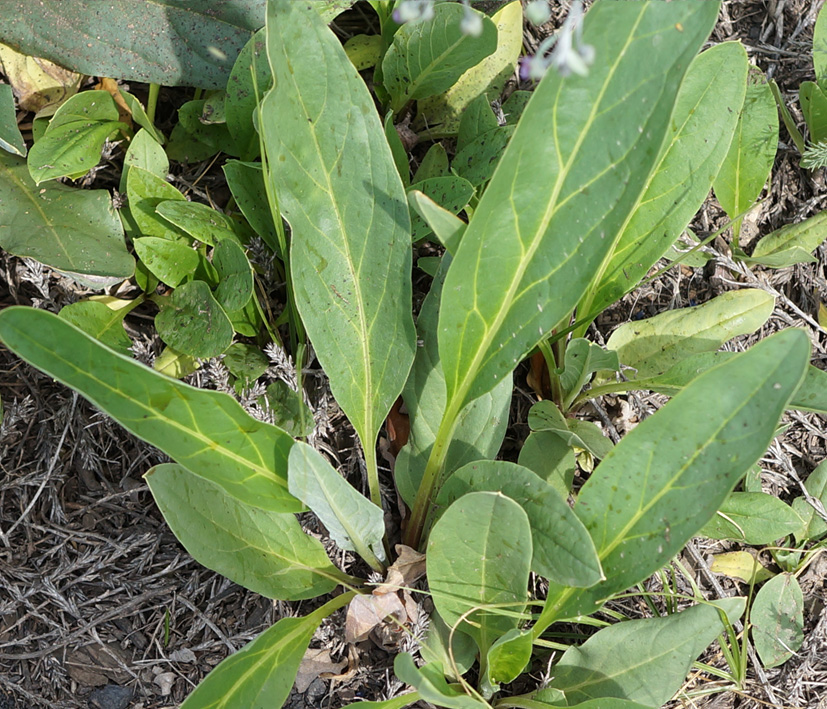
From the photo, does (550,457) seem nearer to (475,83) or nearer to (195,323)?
(195,323)

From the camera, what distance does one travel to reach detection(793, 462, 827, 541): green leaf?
1.68m

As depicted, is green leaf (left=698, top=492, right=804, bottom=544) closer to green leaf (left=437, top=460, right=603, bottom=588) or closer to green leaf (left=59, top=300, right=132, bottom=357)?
green leaf (left=437, top=460, right=603, bottom=588)

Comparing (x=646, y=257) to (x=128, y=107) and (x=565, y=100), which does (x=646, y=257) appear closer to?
(x=565, y=100)

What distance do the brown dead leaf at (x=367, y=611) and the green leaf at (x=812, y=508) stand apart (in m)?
0.96

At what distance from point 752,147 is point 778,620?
1084 millimetres

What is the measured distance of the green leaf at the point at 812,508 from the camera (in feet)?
5.50

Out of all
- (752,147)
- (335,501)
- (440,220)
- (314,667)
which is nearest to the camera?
(440,220)

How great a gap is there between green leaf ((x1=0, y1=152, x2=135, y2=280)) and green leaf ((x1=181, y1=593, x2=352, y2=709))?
749mm

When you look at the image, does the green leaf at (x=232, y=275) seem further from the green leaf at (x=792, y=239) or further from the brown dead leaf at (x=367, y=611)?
the green leaf at (x=792, y=239)

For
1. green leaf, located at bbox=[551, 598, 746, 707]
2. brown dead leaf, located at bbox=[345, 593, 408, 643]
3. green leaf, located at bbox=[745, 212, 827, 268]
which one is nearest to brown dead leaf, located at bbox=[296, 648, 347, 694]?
brown dead leaf, located at bbox=[345, 593, 408, 643]

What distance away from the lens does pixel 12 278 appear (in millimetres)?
1596

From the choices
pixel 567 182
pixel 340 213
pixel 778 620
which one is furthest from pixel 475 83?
pixel 778 620

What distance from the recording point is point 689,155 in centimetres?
142

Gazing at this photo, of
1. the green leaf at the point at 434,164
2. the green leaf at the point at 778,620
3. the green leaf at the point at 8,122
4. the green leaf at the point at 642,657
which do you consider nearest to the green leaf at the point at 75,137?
the green leaf at the point at 8,122
